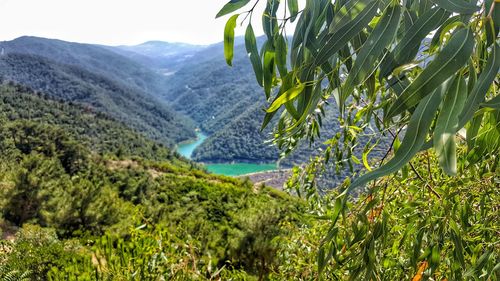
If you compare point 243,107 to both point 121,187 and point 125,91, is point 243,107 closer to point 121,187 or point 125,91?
point 125,91

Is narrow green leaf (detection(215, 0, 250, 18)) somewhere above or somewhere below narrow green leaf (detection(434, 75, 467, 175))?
above

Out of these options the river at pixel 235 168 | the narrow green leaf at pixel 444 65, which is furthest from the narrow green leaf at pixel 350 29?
the river at pixel 235 168

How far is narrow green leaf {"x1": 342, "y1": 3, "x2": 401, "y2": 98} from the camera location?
0.46 metres

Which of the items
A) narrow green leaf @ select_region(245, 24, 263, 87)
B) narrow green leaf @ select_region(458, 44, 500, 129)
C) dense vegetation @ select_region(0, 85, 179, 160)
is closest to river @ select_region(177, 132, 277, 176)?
dense vegetation @ select_region(0, 85, 179, 160)

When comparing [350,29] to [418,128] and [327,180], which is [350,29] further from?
[327,180]

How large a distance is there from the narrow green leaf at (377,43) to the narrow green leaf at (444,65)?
8 centimetres

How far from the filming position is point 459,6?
41cm

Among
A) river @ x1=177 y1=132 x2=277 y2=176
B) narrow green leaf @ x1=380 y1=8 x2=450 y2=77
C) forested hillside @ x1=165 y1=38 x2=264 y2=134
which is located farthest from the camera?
forested hillside @ x1=165 y1=38 x2=264 y2=134

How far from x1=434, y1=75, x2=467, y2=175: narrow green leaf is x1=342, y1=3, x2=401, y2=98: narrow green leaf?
10cm

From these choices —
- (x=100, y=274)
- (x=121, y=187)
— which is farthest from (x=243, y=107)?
(x=100, y=274)

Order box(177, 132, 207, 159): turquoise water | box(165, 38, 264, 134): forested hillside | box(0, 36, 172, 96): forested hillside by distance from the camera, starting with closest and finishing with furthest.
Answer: box(177, 132, 207, 159): turquoise water < box(165, 38, 264, 134): forested hillside < box(0, 36, 172, 96): forested hillside

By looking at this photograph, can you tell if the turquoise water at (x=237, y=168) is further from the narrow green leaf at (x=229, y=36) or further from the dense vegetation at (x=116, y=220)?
the narrow green leaf at (x=229, y=36)

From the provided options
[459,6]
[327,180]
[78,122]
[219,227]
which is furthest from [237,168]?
[459,6]

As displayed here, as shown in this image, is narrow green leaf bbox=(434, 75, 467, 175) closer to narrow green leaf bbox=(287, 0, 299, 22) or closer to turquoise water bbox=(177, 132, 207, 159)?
narrow green leaf bbox=(287, 0, 299, 22)
